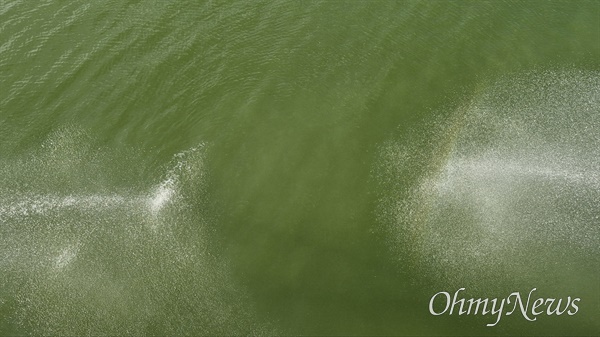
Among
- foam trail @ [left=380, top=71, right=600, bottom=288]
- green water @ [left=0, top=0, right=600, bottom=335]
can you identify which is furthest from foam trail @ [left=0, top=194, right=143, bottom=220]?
foam trail @ [left=380, top=71, right=600, bottom=288]

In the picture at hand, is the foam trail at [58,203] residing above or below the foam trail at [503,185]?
above

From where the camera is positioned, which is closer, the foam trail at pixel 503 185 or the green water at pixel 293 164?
the green water at pixel 293 164

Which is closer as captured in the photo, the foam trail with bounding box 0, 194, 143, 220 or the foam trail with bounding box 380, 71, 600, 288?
the foam trail with bounding box 380, 71, 600, 288

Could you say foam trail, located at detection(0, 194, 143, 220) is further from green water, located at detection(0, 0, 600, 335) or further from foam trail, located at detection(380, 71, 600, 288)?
foam trail, located at detection(380, 71, 600, 288)

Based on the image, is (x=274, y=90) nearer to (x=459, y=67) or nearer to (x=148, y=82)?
(x=148, y=82)

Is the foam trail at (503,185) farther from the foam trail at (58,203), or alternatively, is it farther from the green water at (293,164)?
the foam trail at (58,203)

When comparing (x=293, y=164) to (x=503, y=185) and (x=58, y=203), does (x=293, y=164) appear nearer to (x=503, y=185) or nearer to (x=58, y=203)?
(x=503, y=185)

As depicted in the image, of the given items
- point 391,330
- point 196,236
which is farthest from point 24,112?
point 391,330

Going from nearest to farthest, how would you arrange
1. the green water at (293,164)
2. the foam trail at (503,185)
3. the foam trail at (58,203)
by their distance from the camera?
1. the green water at (293,164)
2. the foam trail at (503,185)
3. the foam trail at (58,203)

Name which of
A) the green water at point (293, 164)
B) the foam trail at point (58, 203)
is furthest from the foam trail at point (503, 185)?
the foam trail at point (58, 203)
